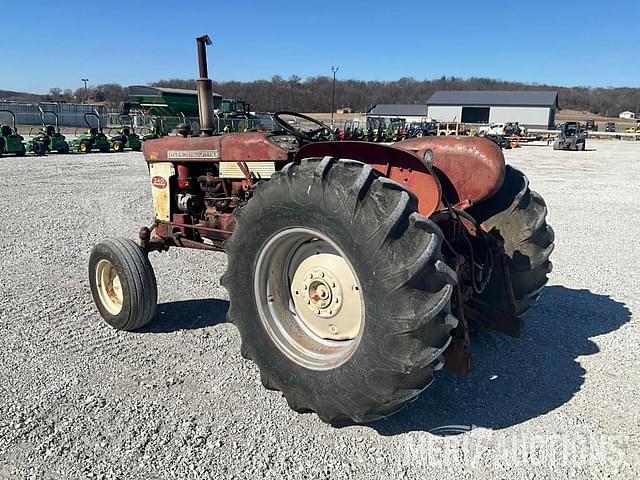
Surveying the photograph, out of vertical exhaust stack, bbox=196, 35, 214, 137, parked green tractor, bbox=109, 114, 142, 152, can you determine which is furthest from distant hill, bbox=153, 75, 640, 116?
vertical exhaust stack, bbox=196, 35, 214, 137

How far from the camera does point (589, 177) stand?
1559 centimetres

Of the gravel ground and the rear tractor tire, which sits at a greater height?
the rear tractor tire

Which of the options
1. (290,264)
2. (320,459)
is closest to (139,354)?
(290,264)

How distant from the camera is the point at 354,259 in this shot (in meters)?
2.38

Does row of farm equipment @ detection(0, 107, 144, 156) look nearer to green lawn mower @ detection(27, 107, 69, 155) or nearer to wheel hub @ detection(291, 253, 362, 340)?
green lawn mower @ detection(27, 107, 69, 155)

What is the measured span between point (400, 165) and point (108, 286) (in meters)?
2.61

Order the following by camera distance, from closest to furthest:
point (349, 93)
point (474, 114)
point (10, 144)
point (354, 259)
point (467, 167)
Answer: point (354, 259)
point (467, 167)
point (10, 144)
point (474, 114)
point (349, 93)

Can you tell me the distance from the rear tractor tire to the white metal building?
72.8 meters

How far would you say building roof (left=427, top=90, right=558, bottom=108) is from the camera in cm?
7381

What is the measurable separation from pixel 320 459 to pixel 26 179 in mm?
12890

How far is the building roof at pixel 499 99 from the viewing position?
73.8 metres

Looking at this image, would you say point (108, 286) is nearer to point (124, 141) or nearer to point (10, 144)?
point (10, 144)

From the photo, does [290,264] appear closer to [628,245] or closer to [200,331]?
[200,331]

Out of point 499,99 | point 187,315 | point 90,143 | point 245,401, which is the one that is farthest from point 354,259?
point 499,99
